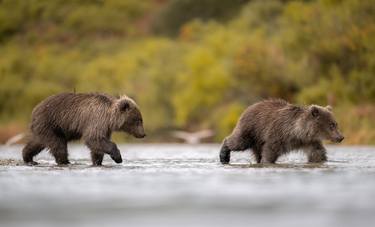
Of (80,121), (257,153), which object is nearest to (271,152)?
(257,153)

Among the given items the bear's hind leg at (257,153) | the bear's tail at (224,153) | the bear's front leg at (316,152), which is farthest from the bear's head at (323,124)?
the bear's tail at (224,153)

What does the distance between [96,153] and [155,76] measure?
43.7m

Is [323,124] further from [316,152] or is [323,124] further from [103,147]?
[103,147]

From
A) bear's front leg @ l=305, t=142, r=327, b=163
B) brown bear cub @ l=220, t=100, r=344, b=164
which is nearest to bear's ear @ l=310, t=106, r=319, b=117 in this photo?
brown bear cub @ l=220, t=100, r=344, b=164

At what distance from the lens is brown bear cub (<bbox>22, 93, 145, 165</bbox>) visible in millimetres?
17156

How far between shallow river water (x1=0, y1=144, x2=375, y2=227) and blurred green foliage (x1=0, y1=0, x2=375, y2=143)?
2258cm

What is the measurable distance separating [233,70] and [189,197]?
38.8m

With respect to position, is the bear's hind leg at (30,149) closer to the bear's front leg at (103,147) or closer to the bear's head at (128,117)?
the bear's front leg at (103,147)

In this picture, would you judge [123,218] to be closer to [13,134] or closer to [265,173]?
[265,173]

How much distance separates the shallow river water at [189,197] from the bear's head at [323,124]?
1865 mm

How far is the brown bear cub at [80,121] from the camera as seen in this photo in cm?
1716

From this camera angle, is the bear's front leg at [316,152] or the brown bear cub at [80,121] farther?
the bear's front leg at [316,152]

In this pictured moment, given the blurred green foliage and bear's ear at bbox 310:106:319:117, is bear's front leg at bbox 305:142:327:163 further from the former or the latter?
the blurred green foliage

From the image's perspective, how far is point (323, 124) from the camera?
682 inches
